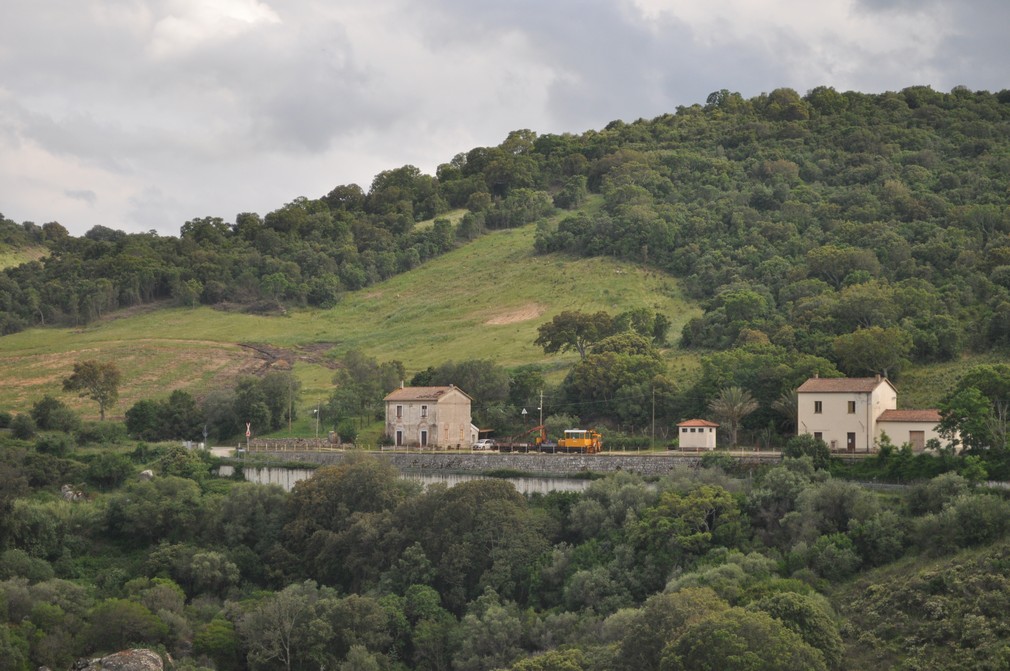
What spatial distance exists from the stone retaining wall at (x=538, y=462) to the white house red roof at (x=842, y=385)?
13.5ft

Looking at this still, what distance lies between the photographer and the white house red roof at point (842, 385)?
6178 cm

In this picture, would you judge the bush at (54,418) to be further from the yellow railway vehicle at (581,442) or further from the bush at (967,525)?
the bush at (967,525)

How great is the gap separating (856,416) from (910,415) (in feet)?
7.86

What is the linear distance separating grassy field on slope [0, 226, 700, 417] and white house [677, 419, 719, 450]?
21424 millimetres

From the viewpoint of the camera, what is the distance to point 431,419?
7562 cm

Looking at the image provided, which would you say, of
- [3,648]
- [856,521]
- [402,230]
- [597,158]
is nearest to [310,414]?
[3,648]

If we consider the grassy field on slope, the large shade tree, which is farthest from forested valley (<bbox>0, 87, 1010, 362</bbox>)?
the large shade tree

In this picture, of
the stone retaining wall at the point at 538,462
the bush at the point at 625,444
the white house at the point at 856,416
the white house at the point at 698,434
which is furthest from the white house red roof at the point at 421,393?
the white house at the point at 856,416

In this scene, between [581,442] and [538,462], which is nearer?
[538,462]

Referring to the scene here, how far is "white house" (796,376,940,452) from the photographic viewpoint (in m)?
60.6

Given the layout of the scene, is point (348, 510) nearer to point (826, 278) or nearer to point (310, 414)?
point (310, 414)

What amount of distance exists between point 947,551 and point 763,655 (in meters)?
11.1

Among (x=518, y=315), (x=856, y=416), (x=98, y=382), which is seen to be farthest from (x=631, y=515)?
(x=518, y=315)

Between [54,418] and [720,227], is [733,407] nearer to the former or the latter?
[54,418]
